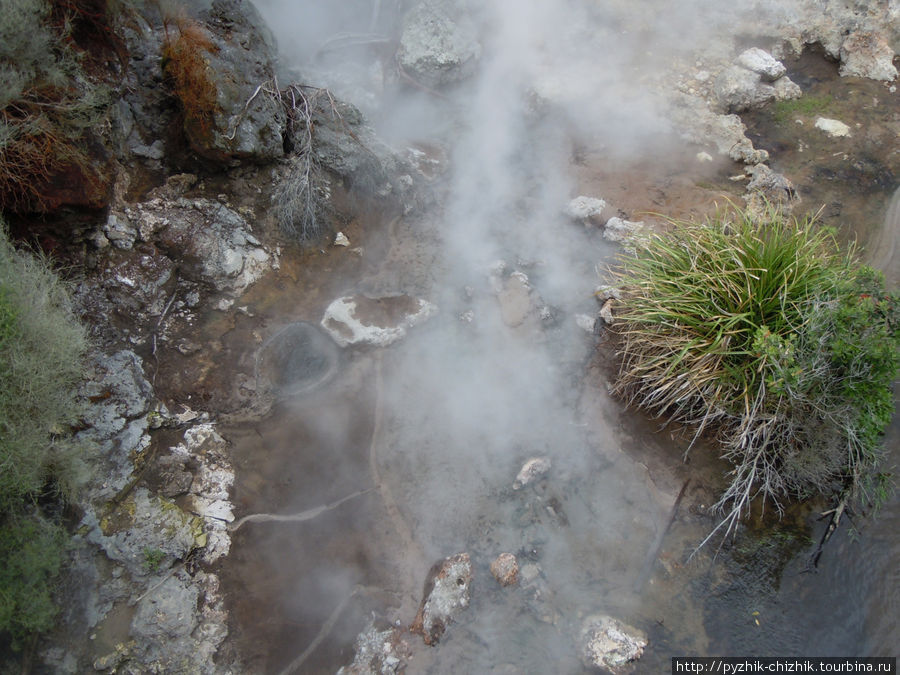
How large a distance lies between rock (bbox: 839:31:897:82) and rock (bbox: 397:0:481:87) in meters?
4.10

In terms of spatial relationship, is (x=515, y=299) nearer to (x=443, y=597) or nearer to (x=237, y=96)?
(x=443, y=597)

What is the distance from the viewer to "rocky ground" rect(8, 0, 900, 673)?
10.5 ft

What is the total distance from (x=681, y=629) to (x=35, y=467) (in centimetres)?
372

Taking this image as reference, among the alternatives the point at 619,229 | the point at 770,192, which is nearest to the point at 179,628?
the point at 619,229

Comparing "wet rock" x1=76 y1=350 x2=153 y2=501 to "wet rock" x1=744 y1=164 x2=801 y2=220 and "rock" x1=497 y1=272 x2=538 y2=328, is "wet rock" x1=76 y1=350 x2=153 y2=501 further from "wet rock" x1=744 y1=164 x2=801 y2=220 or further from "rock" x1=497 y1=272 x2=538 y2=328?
"wet rock" x1=744 y1=164 x2=801 y2=220

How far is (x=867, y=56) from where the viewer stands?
6133 mm

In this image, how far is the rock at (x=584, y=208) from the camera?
16.9 feet

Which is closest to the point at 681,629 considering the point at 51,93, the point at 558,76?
the point at 51,93

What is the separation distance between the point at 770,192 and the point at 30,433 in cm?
594

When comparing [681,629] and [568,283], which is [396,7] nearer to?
[568,283]

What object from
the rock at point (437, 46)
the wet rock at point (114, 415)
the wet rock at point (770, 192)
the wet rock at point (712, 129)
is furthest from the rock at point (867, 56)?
the wet rock at point (114, 415)

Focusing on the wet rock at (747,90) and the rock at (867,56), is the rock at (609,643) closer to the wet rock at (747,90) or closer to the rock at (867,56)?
the wet rock at (747,90)

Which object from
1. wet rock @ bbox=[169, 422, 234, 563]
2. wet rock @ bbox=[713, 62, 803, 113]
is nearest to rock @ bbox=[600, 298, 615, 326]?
wet rock @ bbox=[169, 422, 234, 563]

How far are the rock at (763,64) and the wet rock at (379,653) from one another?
6.52m
